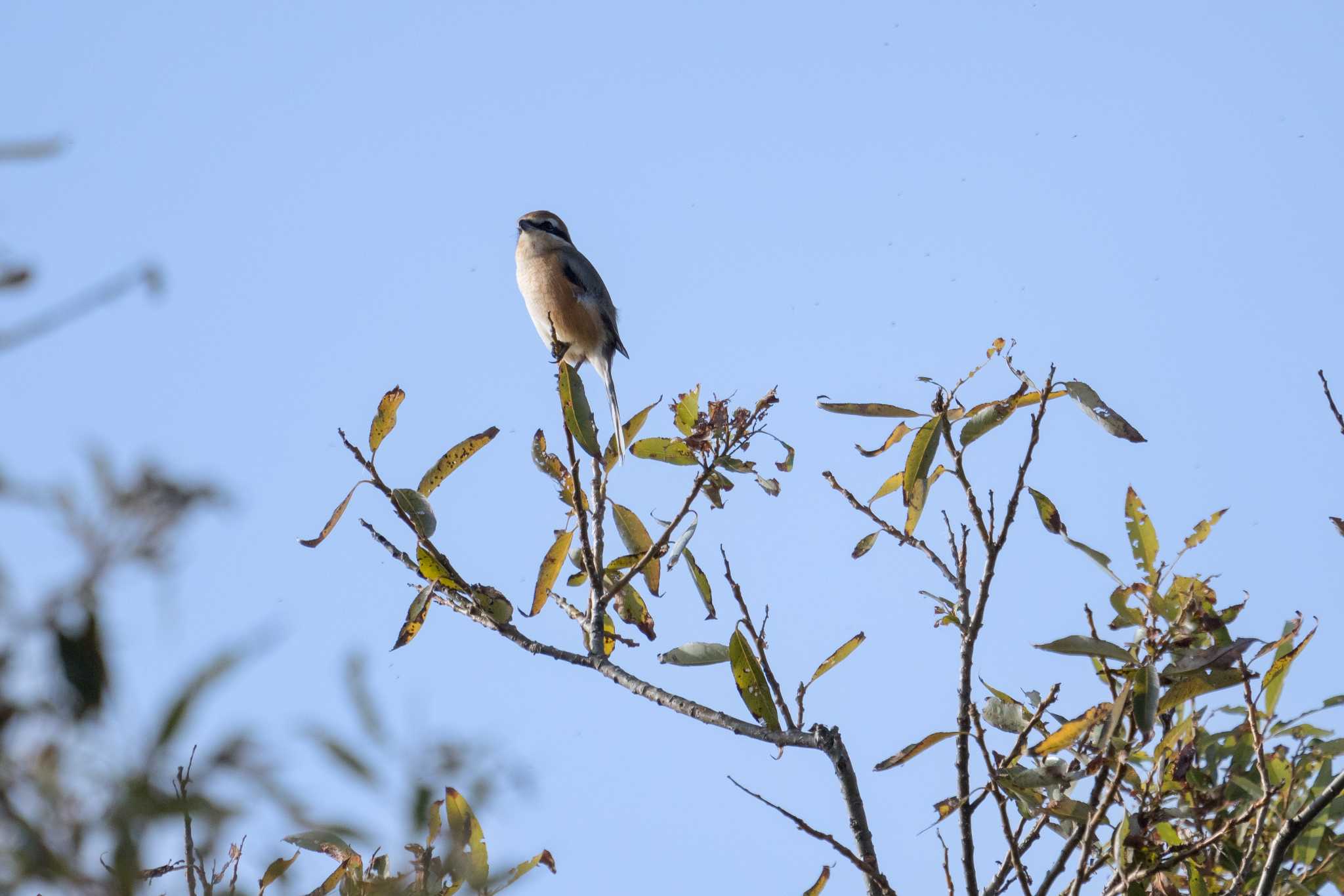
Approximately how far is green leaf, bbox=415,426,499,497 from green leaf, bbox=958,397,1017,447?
1.16 meters

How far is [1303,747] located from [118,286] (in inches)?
103

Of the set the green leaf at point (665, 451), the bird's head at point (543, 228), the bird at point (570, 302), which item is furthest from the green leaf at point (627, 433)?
the bird's head at point (543, 228)

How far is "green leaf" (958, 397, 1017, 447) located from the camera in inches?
111

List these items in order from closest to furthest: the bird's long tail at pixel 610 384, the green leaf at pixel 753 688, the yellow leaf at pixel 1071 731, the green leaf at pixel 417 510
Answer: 1. the yellow leaf at pixel 1071 731
2. the green leaf at pixel 753 688
3. the green leaf at pixel 417 510
4. the bird's long tail at pixel 610 384

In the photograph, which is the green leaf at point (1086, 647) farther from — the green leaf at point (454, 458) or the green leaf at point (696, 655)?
the green leaf at point (454, 458)

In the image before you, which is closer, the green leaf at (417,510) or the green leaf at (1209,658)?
the green leaf at (1209,658)

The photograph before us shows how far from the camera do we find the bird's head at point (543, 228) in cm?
830

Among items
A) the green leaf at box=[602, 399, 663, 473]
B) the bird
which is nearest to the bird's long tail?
the bird

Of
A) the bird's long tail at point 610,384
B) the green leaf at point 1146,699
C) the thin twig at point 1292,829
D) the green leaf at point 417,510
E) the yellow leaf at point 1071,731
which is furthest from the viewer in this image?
the bird's long tail at point 610,384

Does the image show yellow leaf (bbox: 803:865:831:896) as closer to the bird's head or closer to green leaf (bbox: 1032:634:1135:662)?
green leaf (bbox: 1032:634:1135:662)

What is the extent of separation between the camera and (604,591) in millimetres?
3334

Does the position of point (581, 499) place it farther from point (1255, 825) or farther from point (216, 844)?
point (216, 844)

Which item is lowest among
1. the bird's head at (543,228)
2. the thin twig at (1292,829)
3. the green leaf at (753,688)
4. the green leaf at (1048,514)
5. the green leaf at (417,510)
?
the thin twig at (1292,829)

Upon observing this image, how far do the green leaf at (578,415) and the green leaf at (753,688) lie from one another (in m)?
0.73
